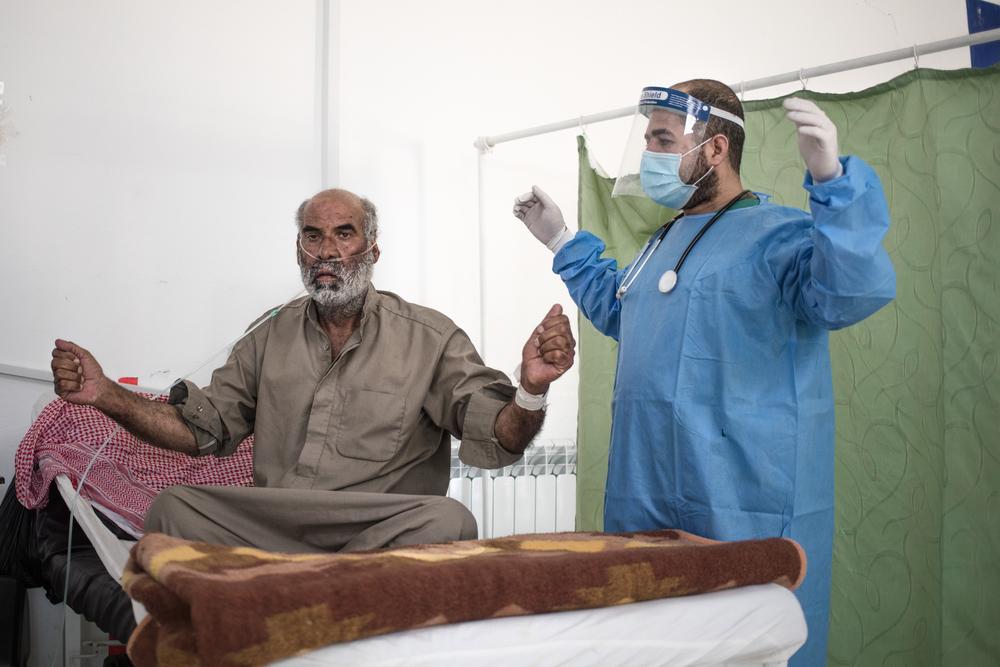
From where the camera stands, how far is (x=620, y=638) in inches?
41.5

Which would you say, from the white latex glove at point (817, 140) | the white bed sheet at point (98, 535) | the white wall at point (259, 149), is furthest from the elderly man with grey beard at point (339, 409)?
the white wall at point (259, 149)

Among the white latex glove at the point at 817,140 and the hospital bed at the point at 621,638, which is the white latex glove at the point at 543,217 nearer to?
the white latex glove at the point at 817,140

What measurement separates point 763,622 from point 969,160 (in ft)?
4.93

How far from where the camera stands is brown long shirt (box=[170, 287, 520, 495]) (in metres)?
1.76

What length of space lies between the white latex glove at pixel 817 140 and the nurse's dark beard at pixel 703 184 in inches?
14.8

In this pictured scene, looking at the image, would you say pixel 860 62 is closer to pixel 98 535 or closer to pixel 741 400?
pixel 741 400

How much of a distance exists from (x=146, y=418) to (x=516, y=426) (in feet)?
2.33

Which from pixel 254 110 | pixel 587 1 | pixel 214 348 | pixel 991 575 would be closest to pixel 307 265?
pixel 214 348

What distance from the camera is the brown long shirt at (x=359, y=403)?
1763mm

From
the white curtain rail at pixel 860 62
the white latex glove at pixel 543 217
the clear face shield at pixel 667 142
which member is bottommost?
the white latex glove at pixel 543 217

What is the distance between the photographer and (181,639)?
2.99ft

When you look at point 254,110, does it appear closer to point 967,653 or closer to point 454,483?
point 454,483

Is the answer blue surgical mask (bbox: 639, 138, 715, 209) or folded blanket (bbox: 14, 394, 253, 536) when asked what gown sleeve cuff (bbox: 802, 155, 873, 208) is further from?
folded blanket (bbox: 14, 394, 253, 536)

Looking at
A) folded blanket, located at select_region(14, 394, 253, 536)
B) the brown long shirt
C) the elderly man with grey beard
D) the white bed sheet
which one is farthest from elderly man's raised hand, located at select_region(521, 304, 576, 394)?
folded blanket, located at select_region(14, 394, 253, 536)
